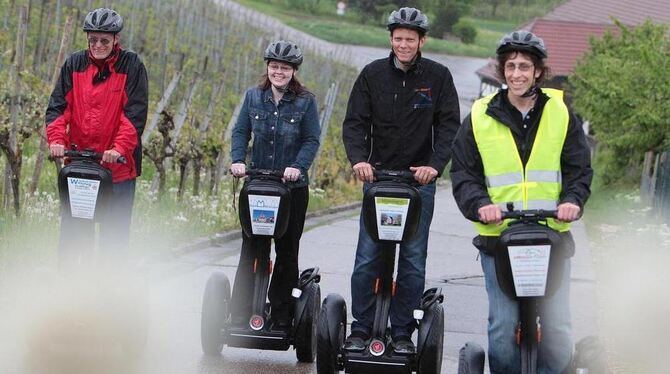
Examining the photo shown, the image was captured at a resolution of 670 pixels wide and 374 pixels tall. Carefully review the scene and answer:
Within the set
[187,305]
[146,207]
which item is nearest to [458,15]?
[146,207]

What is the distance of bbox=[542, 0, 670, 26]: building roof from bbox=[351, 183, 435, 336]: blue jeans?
57.9 meters

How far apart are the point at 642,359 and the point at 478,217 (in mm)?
3651

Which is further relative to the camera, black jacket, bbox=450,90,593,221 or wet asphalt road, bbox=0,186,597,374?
wet asphalt road, bbox=0,186,597,374

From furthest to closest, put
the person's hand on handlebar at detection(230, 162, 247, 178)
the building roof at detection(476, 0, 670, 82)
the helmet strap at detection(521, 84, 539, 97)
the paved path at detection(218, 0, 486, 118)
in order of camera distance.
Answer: the paved path at detection(218, 0, 486, 118), the building roof at detection(476, 0, 670, 82), the person's hand on handlebar at detection(230, 162, 247, 178), the helmet strap at detection(521, 84, 539, 97)

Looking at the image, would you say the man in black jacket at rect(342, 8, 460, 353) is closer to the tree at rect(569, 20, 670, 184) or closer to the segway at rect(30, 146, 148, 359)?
the segway at rect(30, 146, 148, 359)

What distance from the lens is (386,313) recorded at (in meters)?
8.15

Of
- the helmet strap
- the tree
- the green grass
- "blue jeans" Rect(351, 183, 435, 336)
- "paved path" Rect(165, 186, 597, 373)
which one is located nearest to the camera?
the helmet strap

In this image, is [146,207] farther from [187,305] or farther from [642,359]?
[642,359]

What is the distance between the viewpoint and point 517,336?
21.7 feet

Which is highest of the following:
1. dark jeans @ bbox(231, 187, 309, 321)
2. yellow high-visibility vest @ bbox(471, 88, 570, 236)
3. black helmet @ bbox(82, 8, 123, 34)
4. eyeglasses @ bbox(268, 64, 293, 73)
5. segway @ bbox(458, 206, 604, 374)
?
black helmet @ bbox(82, 8, 123, 34)

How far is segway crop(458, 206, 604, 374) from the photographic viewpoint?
6.41 meters

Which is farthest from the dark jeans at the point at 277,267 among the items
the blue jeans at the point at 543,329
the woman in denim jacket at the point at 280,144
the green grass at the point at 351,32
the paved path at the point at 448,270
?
the green grass at the point at 351,32

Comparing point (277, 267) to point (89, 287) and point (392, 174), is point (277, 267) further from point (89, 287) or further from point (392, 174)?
point (392, 174)

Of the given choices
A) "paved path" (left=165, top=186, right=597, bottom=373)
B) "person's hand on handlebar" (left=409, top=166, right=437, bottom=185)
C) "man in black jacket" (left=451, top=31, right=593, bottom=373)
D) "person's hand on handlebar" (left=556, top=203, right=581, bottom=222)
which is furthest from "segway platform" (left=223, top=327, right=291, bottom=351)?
"person's hand on handlebar" (left=556, top=203, right=581, bottom=222)
